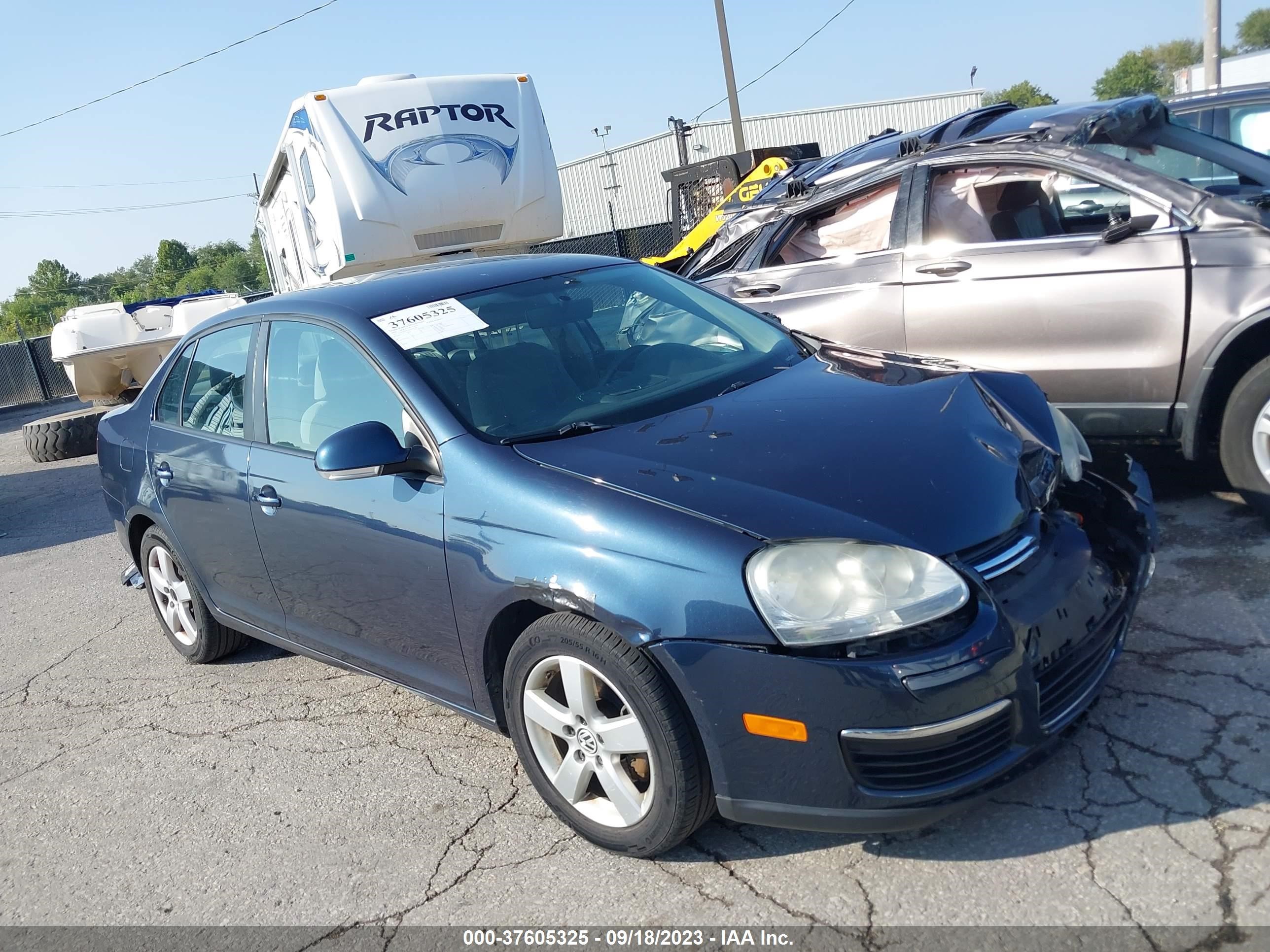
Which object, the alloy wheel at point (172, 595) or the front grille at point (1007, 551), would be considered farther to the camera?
the alloy wheel at point (172, 595)

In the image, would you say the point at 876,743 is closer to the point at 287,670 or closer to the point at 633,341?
the point at 633,341

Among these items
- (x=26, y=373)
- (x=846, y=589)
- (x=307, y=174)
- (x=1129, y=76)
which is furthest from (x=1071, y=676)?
(x=1129, y=76)

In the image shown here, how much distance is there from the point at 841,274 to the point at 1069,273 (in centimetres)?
116

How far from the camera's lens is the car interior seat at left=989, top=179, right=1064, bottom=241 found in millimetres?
5211

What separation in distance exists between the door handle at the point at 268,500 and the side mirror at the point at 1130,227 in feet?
11.6

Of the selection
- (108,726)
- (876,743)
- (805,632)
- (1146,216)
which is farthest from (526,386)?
(1146,216)

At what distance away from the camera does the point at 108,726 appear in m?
4.46

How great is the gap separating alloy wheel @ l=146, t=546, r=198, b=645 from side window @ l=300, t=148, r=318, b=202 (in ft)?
21.9

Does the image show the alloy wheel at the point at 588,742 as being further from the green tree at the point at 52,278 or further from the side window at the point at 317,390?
the green tree at the point at 52,278

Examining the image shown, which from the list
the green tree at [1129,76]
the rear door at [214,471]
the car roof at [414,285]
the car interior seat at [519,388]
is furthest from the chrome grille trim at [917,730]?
the green tree at [1129,76]

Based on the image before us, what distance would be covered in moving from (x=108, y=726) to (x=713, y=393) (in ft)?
9.58

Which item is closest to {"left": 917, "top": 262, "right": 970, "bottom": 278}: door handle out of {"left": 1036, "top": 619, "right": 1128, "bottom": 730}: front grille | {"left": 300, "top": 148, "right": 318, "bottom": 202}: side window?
{"left": 1036, "top": 619, "right": 1128, "bottom": 730}: front grille

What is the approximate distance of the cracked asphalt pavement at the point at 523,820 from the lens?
102 inches

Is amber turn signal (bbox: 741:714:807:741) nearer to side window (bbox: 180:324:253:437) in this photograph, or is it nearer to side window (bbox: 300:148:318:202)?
side window (bbox: 180:324:253:437)
